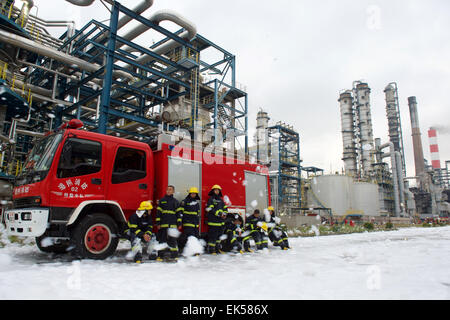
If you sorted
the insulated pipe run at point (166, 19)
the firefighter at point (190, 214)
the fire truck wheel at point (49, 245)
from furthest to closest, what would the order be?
the insulated pipe run at point (166, 19), the firefighter at point (190, 214), the fire truck wheel at point (49, 245)

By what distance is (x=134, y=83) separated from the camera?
20.4 metres

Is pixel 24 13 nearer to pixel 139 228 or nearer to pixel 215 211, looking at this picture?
pixel 139 228

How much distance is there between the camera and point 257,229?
8375 mm

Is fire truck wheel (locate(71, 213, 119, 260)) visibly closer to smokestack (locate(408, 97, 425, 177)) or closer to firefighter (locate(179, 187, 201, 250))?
firefighter (locate(179, 187, 201, 250))

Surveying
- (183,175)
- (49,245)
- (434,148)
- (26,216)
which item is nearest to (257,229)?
(183,175)

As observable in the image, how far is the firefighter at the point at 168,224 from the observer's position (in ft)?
20.3

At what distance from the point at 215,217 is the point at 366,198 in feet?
109

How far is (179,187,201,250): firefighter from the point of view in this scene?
6.71 m

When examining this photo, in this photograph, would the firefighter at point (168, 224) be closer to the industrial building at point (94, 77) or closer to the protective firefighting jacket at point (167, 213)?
the protective firefighting jacket at point (167, 213)

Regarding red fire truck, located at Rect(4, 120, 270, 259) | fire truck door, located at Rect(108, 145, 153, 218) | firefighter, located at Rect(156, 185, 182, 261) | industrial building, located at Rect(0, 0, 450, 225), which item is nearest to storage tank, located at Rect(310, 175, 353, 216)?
industrial building, located at Rect(0, 0, 450, 225)

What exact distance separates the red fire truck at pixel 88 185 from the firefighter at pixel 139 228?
254 millimetres

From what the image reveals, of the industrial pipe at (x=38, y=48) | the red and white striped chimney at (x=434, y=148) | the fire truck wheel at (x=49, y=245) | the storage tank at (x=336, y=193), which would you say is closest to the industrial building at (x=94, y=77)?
the industrial pipe at (x=38, y=48)

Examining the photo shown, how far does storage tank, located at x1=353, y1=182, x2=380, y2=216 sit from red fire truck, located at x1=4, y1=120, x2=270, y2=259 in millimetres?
32563

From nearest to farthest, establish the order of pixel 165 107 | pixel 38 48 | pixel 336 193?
1. pixel 38 48
2. pixel 165 107
3. pixel 336 193
